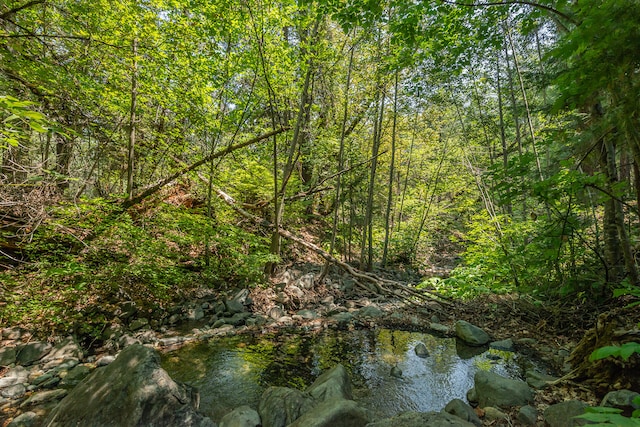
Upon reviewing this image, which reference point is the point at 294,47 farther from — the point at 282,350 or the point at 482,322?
the point at 482,322

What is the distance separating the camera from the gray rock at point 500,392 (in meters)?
2.87

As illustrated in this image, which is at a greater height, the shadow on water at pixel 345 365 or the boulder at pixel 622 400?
the boulder at pixel 622 400

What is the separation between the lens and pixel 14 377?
3465 mm

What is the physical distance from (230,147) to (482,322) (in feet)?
20.8

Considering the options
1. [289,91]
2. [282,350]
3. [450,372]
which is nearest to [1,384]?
[282,350]

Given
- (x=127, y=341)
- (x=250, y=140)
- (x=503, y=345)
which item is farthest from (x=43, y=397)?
(x=503, y=345)

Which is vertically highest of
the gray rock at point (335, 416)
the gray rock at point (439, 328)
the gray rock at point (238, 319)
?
the gray rock at point (335, 416)

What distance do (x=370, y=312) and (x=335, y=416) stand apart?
15.1 ft

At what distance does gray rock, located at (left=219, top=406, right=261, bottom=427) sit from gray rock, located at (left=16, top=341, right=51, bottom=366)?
3.18m

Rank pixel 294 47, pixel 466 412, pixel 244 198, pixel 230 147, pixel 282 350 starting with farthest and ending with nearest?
pixel 244 198 → pixel 294 47 → pixel 230 147 → pixel 282 350 → pixel 466 412

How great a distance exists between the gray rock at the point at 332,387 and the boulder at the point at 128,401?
1.08 metres

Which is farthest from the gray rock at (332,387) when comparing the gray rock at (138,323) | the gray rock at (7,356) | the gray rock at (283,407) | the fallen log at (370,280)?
the gray rock at (7,356)

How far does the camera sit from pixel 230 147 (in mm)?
6141

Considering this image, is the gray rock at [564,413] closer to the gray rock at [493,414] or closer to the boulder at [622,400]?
the boulder at [622,400]
